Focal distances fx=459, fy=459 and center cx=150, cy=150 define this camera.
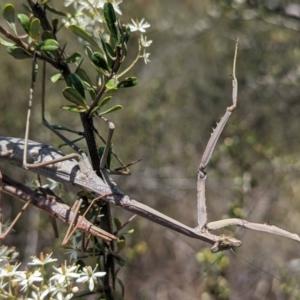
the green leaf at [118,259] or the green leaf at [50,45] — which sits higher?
the green leaf at [50,45]

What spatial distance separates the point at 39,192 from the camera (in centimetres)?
132

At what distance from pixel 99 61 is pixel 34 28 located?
6.5 inches

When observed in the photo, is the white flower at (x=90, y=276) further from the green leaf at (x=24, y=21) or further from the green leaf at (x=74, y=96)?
the green leaf at (x=24, y=21)

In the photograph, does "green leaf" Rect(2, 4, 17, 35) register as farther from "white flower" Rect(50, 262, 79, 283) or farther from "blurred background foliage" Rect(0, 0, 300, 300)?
"blurred background foliage" Rect(0, 0, 300, 300)

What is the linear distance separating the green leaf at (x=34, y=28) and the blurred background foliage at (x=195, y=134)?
1.27 m

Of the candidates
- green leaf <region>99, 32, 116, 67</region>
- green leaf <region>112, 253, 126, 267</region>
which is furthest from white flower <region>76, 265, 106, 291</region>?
green leaf <region>99, 32, 116, 67</region>

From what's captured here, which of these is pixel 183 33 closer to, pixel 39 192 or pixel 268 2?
pixel 268 2

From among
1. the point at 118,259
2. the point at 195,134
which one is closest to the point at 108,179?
the point at 118,259

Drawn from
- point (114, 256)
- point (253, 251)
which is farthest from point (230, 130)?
point (253, 251)

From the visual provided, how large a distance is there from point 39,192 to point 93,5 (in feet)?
1.78

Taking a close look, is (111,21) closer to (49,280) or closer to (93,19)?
(93,19)

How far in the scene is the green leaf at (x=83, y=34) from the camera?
1118 millimetres

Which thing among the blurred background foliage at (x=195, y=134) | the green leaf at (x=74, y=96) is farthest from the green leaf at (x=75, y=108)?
the blurred background foliage at (x=195, y=134)

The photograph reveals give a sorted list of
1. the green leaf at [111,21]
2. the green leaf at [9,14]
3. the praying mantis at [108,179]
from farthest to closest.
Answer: the praying mantis at [108,179] → the green leaf at [9,14] → the green leaf at [111,21]
